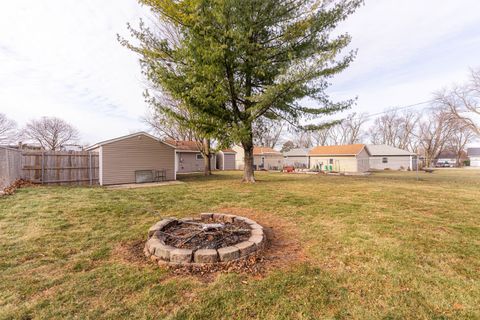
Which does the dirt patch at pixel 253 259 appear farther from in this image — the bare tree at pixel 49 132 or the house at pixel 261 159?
the bare tree at pixel 49 132

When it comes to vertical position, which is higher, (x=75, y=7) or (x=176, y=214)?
(x=75, y=7)

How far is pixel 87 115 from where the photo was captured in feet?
66.4

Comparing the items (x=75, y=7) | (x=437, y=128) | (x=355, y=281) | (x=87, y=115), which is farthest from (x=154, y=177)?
(x=437, y=128)

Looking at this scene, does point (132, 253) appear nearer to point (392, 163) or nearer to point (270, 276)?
point (270, 276)

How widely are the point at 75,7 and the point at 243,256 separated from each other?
9.59 m

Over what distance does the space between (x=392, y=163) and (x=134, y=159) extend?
110 ft

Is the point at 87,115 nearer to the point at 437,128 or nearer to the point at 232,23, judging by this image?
the point at 232,23

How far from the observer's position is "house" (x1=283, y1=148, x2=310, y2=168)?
3102 cm

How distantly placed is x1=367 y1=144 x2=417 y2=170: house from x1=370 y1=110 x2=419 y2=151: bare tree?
1488 centimetres

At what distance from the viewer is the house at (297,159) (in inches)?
1221

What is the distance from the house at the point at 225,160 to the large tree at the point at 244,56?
1812 centimetres

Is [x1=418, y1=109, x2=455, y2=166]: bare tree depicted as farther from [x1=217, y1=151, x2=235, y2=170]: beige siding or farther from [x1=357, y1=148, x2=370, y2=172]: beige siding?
[x1=217, y1=151, x2=235, y2=170]: beige siding

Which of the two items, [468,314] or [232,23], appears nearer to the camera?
[468,314]

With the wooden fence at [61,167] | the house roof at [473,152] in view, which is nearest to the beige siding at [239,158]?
Answer: the wooden fence at [61,167]
